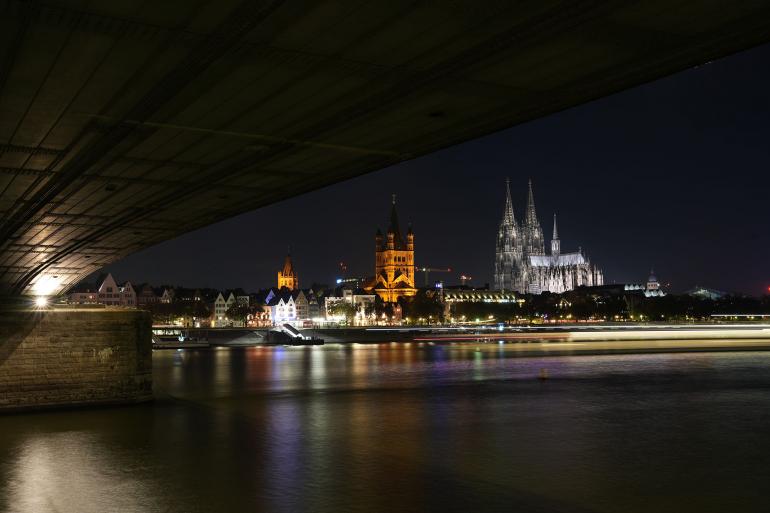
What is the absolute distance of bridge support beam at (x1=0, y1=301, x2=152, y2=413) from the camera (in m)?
25.0

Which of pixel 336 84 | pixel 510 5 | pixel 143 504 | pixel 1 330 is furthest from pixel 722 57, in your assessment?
pixel 1 330

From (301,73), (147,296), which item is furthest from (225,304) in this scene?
(301,73)

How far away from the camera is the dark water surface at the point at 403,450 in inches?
561

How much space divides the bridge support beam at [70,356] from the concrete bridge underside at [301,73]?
776 centimetres

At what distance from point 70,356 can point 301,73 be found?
60.3ft

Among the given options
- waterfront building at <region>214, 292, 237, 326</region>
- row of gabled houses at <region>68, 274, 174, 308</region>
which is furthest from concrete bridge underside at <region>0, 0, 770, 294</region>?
waterfront building at <region>214, 292, 237, 326</region>

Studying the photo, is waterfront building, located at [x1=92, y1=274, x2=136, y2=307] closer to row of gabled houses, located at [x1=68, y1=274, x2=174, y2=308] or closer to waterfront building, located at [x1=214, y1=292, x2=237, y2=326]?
row of gabled houses, located at [x1=68, y1=274, x2=174, y2=308]

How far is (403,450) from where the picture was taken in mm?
19297

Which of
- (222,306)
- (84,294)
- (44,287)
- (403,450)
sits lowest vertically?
(403,450)

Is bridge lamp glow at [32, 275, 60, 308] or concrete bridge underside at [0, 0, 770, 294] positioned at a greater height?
concrete bridge underside at [0, 0, 770, 294]

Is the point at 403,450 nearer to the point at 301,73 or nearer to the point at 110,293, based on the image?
the point at 301,73

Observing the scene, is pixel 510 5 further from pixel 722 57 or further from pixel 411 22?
pixel 722 57

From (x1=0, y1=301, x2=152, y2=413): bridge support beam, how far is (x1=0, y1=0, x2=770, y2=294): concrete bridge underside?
7.76 metres

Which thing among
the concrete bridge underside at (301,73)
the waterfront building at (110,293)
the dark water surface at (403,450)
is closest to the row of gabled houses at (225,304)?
the waterfront building at (110,293)
